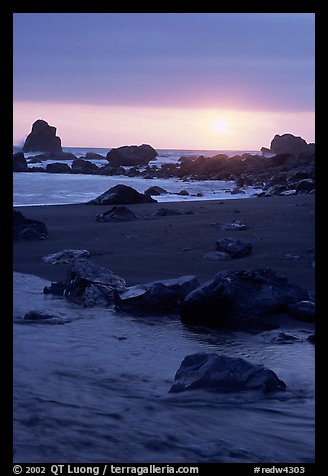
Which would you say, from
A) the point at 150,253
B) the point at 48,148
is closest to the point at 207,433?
the point at 150,253

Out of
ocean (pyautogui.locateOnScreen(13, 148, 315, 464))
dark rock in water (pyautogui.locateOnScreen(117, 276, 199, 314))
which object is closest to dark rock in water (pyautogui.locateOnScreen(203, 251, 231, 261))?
dark rock in water (pyautogui.locateOnScreen(117, 276, 199, 314))

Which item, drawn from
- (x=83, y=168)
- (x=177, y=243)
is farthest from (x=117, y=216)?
(x=83, y=168)

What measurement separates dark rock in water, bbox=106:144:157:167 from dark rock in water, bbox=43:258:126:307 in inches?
1620

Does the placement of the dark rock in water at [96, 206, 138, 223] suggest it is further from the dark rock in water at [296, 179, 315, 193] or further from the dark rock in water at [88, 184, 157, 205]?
the dark rock in water at [296, 179, 315, 193]

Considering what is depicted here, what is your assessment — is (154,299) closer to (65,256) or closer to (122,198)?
(65,256)

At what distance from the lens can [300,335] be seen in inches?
171

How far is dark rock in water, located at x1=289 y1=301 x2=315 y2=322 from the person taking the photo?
15.6ft

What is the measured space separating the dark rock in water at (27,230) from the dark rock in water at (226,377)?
221 inches

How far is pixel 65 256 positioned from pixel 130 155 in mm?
45074

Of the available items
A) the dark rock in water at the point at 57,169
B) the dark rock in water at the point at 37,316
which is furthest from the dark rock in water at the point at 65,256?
the dark rock in water at the point at 57,169

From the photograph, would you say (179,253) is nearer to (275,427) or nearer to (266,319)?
(266,319)

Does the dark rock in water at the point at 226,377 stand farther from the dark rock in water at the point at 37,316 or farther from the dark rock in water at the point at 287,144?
the dark rock in water at the point at 287,144

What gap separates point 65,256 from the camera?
23.5 feet
